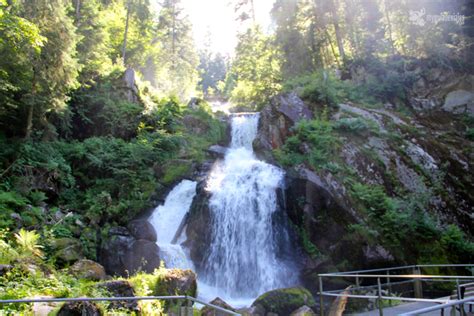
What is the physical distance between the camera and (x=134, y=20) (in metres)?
32.0

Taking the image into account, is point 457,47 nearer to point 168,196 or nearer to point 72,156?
point 168,196

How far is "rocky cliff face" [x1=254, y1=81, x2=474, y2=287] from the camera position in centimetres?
1351

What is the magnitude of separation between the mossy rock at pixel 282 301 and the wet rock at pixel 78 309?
18.6 ft

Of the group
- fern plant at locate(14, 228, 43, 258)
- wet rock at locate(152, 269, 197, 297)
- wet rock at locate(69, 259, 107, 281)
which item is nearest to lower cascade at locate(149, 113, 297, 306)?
wet rock at locate(152, 269, 197, 297)

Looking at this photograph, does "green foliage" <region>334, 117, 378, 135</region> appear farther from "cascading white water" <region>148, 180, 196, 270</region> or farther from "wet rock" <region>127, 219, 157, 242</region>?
"wet rock" <region>127, 219, 157, 242</region>

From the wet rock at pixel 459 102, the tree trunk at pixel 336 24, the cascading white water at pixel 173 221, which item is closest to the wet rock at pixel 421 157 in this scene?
the wet rock at pixel 459 102

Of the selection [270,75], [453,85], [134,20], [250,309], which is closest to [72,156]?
[250,309]

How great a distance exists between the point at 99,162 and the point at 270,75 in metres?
14.4

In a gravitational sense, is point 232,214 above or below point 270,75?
below

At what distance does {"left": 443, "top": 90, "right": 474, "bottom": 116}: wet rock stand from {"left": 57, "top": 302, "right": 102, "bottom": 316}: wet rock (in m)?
21.9

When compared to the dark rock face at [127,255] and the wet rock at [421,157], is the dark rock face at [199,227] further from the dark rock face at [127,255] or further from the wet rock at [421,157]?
the wet rock at [421,157]

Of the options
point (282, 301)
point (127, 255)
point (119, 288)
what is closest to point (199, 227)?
point (127, 255)

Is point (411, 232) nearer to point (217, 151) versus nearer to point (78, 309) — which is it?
point (217, 151)

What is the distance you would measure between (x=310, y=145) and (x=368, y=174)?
304 centimetres
